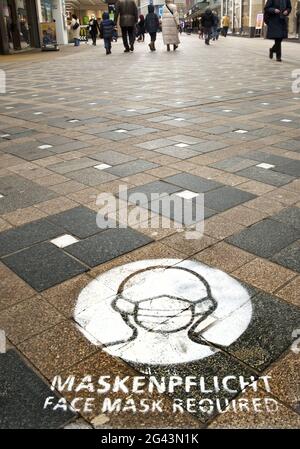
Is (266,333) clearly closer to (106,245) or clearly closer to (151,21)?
(106,245)

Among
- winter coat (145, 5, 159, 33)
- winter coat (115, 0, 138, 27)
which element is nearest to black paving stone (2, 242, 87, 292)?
winter coat (115, 0, 138, 27)

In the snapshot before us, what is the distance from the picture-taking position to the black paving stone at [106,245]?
3.05m

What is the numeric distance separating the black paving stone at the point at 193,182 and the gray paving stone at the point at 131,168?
0.42 meters

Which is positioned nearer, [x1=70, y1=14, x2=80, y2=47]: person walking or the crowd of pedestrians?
the crowd of pedestrians

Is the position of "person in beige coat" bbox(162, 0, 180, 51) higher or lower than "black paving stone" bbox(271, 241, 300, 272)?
higher

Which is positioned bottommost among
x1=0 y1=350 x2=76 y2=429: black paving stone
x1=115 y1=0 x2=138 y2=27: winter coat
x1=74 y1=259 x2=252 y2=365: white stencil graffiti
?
x1=0 y1=350 x2=76 y2=429: black paving stone

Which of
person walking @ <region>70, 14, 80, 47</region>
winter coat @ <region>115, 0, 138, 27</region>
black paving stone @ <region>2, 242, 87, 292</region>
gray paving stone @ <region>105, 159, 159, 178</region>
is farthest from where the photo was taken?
person walking @ <region>70, 14, 80, 47</region>

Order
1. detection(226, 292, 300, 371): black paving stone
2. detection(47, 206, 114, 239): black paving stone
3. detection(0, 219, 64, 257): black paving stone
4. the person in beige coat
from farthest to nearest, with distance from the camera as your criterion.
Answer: the person in beige coat < detection(47, 206, 114, 239): black paving stone < detection(0, 219, 64, 257): black paving stone < detection(226, 292, 300, 371): black paving stone

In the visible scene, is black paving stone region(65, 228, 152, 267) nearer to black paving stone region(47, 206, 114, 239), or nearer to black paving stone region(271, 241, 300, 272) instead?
black paving stone region(47, 206, 114, 239)

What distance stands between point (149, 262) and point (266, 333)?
3.15ft

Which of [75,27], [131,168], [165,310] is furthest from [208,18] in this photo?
[165,310]

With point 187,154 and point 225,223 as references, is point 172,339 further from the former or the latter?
point 187,154

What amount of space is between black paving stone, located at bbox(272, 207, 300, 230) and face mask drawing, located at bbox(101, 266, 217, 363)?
1.07 meters

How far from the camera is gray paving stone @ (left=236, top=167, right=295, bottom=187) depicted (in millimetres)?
4359
